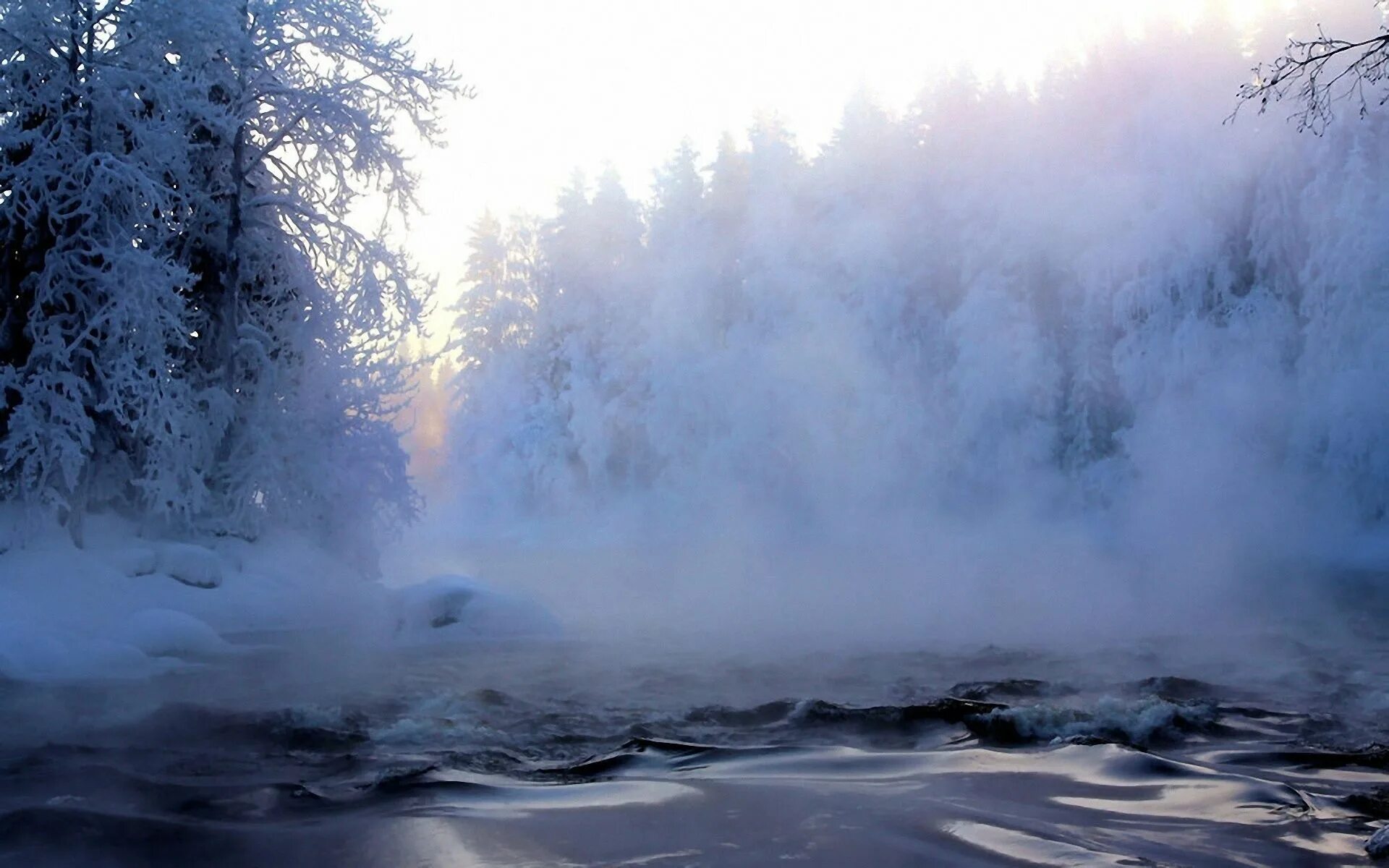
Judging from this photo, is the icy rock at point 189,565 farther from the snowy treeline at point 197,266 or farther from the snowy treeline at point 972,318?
the snowy treeline at point 972,318

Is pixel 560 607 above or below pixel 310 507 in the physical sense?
below

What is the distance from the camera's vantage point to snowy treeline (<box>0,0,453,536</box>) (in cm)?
1241

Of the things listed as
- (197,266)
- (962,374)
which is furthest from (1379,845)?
(962,374)

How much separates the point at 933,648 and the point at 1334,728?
4837 millimetres

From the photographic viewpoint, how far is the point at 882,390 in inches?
1499

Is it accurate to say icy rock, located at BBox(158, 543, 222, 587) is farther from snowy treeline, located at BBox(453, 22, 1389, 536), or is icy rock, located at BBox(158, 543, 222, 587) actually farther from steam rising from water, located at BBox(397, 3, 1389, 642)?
snowy treeline, located at BBox(453, 22, 1389, 536)

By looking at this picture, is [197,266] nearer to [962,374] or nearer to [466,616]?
[466,616]

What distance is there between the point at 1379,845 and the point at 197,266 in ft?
51.1

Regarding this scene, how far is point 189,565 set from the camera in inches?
533

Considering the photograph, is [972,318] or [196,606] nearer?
[196,606]

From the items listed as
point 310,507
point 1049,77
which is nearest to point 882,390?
point 1049,77

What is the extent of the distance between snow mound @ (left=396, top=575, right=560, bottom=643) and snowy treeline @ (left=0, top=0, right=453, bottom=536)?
9.75ft

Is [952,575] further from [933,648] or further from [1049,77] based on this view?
[1049,77]

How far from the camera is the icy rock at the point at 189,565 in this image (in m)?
13.5
